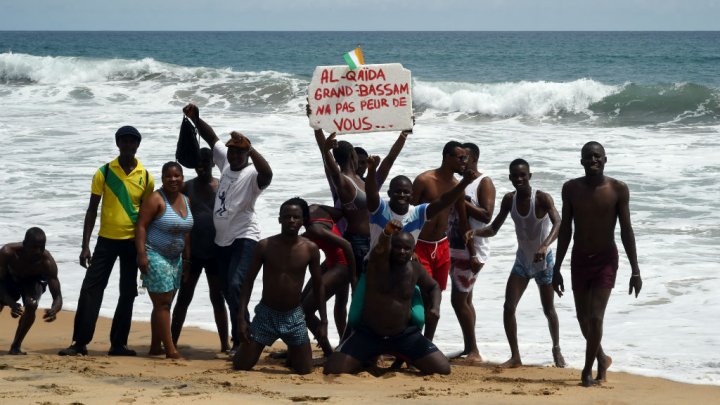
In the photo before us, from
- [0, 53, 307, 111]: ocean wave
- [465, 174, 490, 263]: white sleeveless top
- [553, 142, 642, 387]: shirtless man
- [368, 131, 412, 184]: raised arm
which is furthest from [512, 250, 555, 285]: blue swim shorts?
[0, 53, 307, 111]: ocean wave

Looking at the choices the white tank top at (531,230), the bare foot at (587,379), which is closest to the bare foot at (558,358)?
the white tank top at (531,230)

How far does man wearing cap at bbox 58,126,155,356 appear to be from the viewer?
699 centimetres

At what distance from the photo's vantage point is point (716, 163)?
1697 centimetres

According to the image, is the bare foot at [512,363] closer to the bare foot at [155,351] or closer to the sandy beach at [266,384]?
the sandy beach at [266,384]

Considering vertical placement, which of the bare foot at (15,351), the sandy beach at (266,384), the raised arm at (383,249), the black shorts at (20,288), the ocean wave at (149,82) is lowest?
the sandy beach at (266,384)

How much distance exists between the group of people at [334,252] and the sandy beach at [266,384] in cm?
17

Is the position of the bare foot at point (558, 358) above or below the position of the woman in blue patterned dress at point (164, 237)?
below

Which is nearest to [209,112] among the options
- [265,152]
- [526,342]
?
[265,152]

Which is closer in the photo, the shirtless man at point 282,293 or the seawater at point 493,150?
the shirtless man at point 282,293

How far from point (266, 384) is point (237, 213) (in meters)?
1.35

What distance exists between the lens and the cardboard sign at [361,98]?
688 cm

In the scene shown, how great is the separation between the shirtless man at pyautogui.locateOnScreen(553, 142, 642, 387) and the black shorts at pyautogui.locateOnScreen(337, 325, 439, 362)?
1.00 meters

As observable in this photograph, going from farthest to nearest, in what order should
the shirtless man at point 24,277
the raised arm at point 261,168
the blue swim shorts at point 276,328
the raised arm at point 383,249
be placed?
the shirtless man at point 24,277 → the raised arm at point 261,168 → the blue swim shorts at point 276,328 → the raised arm at point 383,249

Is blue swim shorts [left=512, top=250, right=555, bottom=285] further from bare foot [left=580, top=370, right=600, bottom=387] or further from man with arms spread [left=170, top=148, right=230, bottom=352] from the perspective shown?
man with arms spread [left=170, top=148, right=230, bottom=352]
